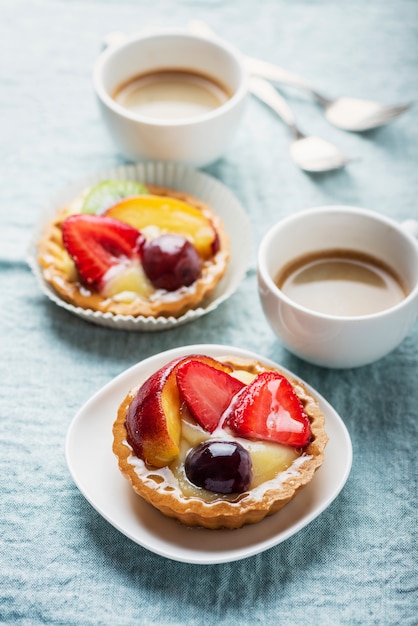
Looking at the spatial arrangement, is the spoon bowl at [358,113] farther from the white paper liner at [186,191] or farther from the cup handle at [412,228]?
the cup handle at [412,228]

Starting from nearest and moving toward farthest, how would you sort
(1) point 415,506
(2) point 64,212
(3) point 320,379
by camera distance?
1. (1) point 415,506
2. (3) point 320,379
3. (2) point 64,212

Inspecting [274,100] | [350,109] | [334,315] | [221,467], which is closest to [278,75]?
[274,100]

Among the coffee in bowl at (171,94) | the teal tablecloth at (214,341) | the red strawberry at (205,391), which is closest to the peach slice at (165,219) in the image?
the teal tablecloth at (214,341)

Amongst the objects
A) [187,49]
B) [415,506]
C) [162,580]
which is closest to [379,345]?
[415,506]

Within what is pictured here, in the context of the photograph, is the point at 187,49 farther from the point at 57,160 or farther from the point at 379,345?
the point at 379,345

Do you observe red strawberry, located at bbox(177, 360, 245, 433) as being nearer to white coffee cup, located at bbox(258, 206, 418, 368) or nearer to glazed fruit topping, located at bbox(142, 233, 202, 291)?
white coffee cup, located at bbox(258, 206, 418, 368)

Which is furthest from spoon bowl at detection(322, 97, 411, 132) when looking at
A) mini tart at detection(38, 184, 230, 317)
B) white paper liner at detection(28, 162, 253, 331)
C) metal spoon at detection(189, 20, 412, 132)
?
mini tart at detection(38, 184, 230, 317)
